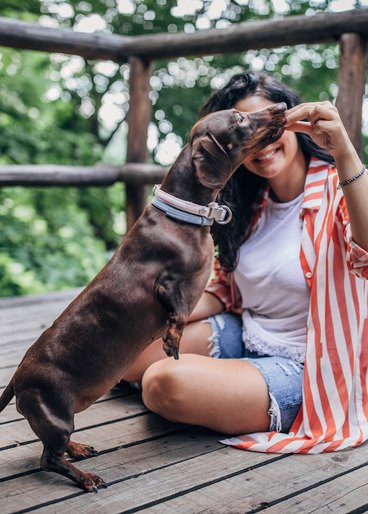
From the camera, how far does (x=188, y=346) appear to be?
8.41 feet

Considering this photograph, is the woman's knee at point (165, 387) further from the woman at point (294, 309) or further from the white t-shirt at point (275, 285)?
the white t-shirt at point (275, 285)

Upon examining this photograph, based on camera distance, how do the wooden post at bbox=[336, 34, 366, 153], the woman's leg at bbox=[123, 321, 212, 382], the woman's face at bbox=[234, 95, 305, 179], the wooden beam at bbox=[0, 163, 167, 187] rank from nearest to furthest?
the woman's face at bbox=[234, 95, 305, 179] < the woman's leg at bbox=[123, 321, 212, 382] < the wooden post at bbox=[336, 34, 366, 153] < the wooden beam at bbox=[0, 163, 167, 187]

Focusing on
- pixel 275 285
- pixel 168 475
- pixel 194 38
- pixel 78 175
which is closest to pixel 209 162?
pixel 275 285

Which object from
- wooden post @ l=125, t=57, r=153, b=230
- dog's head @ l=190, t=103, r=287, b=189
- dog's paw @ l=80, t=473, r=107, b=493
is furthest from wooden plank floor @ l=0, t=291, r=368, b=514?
wooden post @ l=125, t=57, r=153, b=230

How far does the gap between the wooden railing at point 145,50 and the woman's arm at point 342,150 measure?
3.84 feet

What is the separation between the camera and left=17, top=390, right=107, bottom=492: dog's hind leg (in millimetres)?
1809

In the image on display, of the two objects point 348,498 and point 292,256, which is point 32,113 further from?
point 348,498

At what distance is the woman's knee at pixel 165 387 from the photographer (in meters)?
2.13

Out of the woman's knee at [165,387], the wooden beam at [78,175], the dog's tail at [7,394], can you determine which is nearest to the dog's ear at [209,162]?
the woman's knee at [165,387]

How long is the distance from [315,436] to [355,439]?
0.12 meters

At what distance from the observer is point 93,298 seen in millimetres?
1860

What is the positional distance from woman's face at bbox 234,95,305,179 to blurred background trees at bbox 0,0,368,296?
3748 mm

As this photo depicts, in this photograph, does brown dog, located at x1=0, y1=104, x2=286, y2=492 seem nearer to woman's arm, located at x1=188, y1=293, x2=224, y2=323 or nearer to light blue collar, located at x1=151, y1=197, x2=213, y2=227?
light blue collar, located at x1=151, y1=197, x2=213, y2=227

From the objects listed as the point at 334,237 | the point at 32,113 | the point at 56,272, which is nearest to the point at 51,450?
the point at 334,237
